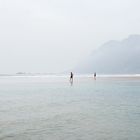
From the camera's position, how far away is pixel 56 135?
13.9 metres

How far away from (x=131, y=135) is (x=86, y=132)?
2.20m

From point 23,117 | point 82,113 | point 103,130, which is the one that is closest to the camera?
point 103,130

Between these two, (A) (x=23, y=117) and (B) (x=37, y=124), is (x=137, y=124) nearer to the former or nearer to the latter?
(B) (x=37, y=124)

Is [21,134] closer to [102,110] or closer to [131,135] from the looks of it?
[131,135]

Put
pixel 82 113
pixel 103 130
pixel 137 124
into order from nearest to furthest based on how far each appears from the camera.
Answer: pixel 103 130, pixel 137 124, pixel 82 113

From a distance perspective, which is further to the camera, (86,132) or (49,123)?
(49,123)

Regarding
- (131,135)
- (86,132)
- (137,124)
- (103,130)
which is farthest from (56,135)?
(137,124)

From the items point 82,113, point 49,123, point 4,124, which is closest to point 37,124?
point 49,123

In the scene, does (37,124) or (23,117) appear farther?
(23,117)

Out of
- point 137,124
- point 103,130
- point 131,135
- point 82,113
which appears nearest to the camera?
point 131,135

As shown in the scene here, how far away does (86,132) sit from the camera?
47.7ft

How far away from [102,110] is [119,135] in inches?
308

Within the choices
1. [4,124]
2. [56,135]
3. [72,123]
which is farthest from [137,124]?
[4,124]

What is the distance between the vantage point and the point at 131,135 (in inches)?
539
